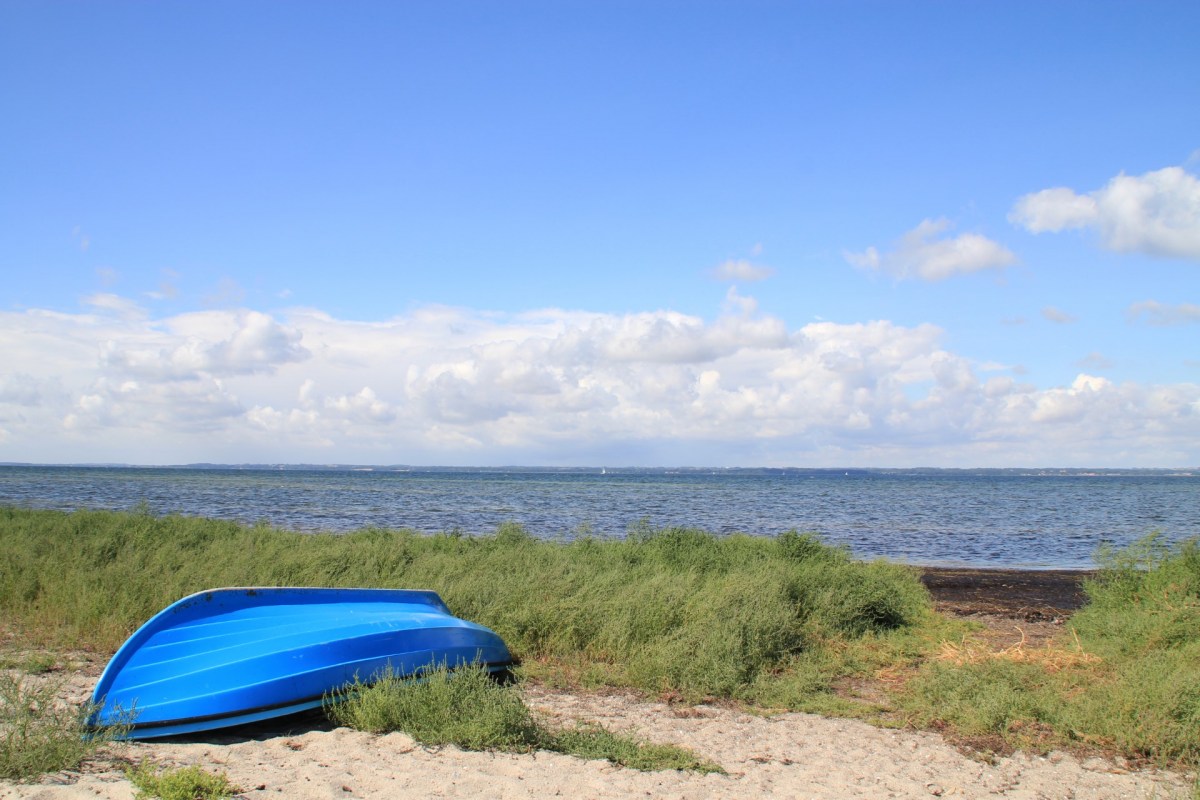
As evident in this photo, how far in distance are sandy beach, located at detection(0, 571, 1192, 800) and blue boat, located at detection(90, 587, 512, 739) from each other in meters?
0.23

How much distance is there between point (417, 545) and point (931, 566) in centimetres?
1168

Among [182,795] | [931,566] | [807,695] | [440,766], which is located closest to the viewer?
[182,795]

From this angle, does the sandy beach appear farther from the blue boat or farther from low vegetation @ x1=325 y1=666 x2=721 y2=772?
the blue boat

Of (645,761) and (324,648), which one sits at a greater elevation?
(324,648)

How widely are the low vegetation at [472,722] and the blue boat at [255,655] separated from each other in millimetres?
266

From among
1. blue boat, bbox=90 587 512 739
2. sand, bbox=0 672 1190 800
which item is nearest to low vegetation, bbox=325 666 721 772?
sand, bbox=0 672 1190 800

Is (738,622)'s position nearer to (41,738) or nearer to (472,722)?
(472,722)

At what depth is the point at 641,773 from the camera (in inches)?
211

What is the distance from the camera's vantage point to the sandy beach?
4906mm

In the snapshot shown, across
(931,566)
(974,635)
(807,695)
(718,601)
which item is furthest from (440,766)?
(931,566)

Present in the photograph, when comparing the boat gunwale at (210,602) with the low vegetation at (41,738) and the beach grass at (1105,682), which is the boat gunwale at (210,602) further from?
the beach grass at (1105,682)

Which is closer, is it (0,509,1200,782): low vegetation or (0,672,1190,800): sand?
Answer: (0,672,1190,800): sand

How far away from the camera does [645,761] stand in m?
5.50

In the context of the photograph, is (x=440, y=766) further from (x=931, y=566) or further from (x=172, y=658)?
(x=931, y=566)
